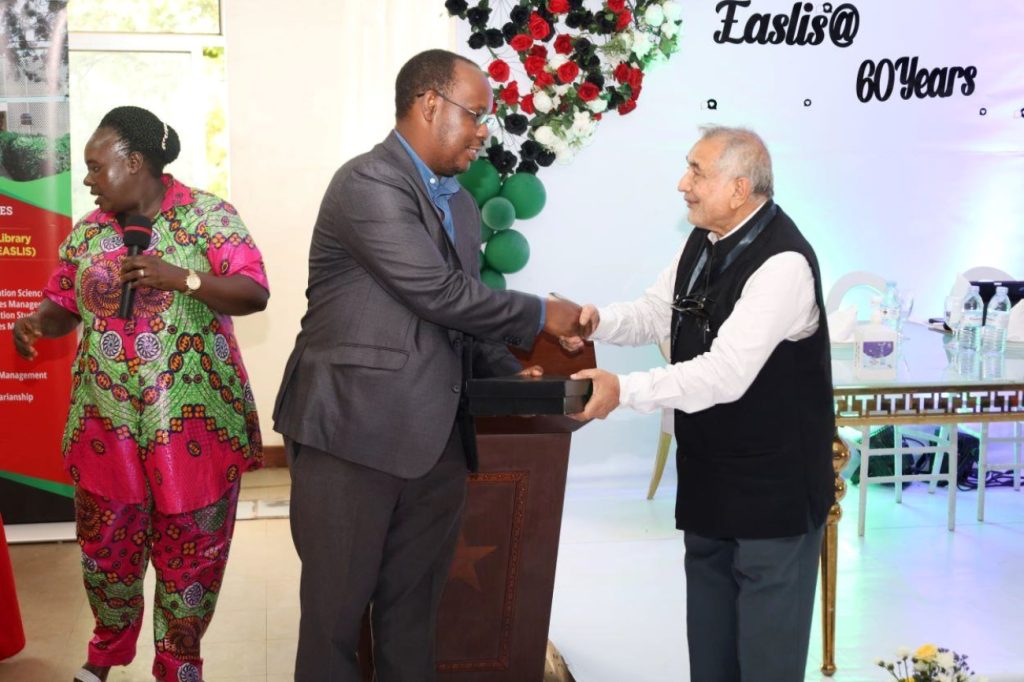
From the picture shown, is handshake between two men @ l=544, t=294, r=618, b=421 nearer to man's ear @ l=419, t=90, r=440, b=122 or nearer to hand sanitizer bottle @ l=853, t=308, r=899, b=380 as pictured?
man's ear @ l=419, t=90, r=440, b=122

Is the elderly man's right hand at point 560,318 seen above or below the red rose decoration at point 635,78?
below

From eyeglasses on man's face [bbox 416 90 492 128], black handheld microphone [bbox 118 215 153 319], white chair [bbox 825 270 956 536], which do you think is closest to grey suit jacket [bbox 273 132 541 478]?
eyeglasses on man's face [bbox 416 90 492 128]

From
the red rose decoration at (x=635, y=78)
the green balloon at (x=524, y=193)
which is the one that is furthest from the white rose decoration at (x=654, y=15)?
the green balloon at (x=524, y=193)

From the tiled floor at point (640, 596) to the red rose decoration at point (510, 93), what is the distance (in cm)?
192

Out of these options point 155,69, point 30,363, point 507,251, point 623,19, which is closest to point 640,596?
point 507,251

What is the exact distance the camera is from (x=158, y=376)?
3.13 m

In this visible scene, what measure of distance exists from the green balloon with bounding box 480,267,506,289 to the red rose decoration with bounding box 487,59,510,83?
0.85 m

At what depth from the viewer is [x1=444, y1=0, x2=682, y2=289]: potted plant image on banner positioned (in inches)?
208

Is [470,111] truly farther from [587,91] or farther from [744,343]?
[587,91]

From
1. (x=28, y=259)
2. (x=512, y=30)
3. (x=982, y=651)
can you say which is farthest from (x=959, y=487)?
(x=28, y=259)

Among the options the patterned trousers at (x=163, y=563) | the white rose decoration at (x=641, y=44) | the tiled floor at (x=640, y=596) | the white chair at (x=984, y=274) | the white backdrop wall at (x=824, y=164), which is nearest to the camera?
the patterned trousers at (x=163, y=563)

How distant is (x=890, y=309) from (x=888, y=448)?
100 cm

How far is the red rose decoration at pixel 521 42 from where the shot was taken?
528cm

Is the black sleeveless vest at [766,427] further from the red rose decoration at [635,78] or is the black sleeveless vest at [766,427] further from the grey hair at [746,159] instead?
the red rose decoration at [635,78]
